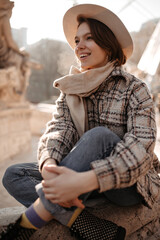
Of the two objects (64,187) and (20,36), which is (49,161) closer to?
(64,187)

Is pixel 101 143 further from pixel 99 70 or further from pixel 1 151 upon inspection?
pixel 1 151

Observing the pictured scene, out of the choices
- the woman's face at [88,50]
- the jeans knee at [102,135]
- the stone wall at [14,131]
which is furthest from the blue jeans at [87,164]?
the stone wall at [14,131]

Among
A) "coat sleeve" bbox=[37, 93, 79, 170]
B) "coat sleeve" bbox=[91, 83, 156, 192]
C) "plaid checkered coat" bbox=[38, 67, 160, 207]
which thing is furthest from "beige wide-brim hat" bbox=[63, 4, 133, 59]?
"coat sleeve" bbox=[37, 93, 79, 170]

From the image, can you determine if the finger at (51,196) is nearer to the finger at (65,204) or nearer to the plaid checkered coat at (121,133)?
the finger at (65,204)

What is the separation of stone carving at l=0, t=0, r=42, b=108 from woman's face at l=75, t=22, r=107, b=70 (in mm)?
2434

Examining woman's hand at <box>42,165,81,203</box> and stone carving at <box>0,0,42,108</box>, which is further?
stone carving at <box>0,0,42,108</box>

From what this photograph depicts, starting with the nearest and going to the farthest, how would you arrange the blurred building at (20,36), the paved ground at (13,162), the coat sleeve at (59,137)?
the coat sleeve at (59,137), the paved ground at (13,162), the blurred building at (20,36)

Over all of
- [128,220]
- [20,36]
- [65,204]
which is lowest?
[128,220]

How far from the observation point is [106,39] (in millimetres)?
1141

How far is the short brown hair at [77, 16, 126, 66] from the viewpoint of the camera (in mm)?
1126

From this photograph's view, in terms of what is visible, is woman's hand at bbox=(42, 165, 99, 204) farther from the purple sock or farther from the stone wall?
the stone wall

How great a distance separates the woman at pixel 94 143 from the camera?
0.81 m

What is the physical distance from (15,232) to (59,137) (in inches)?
17.1

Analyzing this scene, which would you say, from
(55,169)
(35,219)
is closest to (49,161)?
(55,169)
